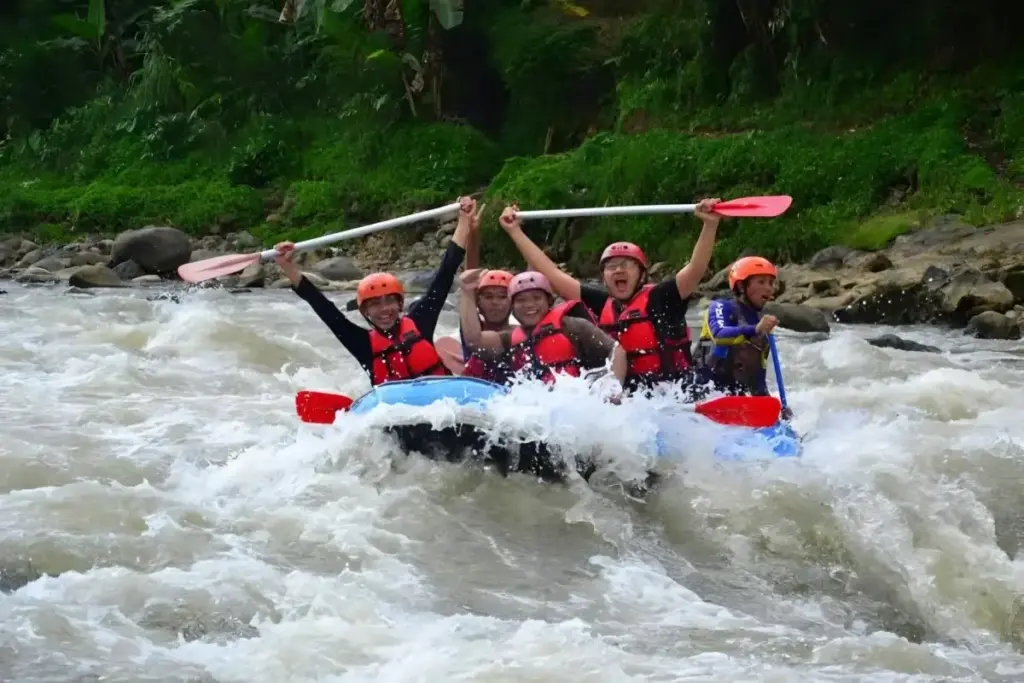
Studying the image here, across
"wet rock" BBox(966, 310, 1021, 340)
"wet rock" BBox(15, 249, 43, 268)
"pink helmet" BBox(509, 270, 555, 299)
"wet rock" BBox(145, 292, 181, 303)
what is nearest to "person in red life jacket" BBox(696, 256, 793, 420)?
"pink helmet" BBox(509, 270, 555, 299)

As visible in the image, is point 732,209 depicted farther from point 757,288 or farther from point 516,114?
point 516,114

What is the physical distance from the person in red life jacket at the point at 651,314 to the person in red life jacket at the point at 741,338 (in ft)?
0.46

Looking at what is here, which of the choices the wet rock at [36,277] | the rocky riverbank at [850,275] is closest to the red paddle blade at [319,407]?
the rocky riverbank at [850,275]

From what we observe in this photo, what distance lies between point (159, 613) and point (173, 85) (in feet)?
71.7

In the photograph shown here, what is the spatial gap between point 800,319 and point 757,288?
4902 mm

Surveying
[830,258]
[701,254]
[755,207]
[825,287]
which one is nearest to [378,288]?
[701,254]

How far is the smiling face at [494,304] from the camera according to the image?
630cm

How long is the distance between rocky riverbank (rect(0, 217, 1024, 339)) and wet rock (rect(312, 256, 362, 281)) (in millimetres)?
14

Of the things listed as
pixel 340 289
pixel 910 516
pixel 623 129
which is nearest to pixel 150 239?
pixel 340 289

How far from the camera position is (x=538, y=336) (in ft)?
20.0

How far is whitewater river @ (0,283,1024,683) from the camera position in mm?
3875

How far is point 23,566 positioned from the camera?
444 cm

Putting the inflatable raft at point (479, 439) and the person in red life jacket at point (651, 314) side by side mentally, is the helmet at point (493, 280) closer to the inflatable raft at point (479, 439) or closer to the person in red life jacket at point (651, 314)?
the person in red life jacket at point (651, 314)

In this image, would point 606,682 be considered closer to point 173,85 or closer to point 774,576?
point 774,576
